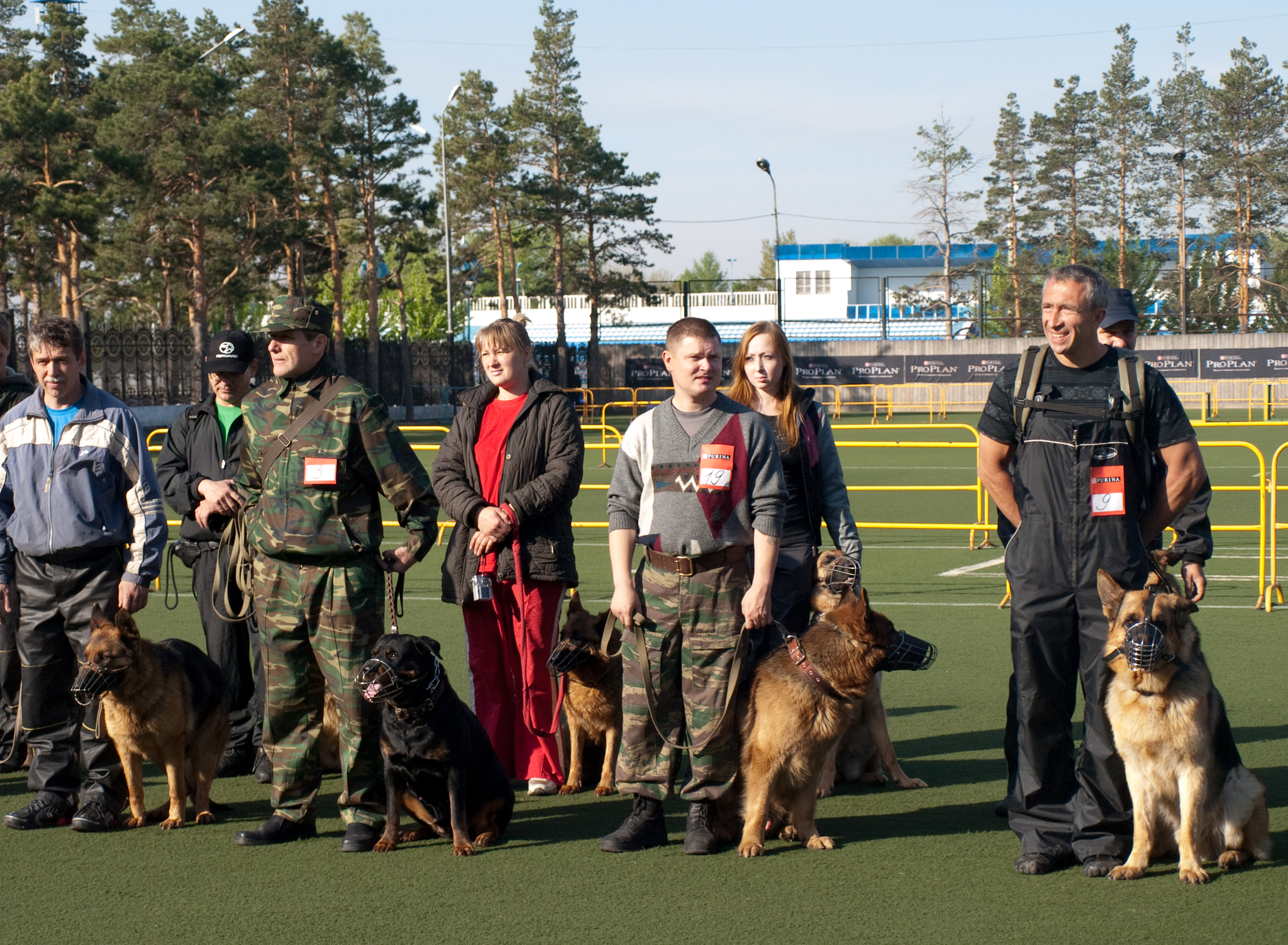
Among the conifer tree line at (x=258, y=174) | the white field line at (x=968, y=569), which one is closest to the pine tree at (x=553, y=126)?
the conifer tree line at (x=258, y=174)

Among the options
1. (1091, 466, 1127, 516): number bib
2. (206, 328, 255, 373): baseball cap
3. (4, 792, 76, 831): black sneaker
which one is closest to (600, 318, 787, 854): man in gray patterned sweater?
(1091, 466, 1127, 516): number bib

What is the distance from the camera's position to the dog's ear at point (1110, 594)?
4094mm

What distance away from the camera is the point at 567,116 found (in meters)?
51.5

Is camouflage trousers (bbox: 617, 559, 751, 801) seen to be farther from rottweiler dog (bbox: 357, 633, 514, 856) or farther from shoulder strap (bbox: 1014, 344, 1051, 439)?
shoulder strap (bbox: 1014, 344, 1051, 439)

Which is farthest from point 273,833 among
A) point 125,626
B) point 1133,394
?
point 1133,394

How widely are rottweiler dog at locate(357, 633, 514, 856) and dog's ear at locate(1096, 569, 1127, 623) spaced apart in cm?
232

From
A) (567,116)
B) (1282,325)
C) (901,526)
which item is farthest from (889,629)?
(1282,325)

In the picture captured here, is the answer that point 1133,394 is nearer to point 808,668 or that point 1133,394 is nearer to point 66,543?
point 808,668

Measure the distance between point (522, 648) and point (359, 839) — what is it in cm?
113

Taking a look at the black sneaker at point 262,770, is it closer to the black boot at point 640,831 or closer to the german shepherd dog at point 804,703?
the black boot at point 640,831

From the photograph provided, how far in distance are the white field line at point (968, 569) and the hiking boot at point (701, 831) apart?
22.2 feet

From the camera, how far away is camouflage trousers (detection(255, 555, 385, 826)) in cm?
473

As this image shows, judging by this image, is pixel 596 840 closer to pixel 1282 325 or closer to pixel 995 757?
pixel 995 757

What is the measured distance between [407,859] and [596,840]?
2.39ft
